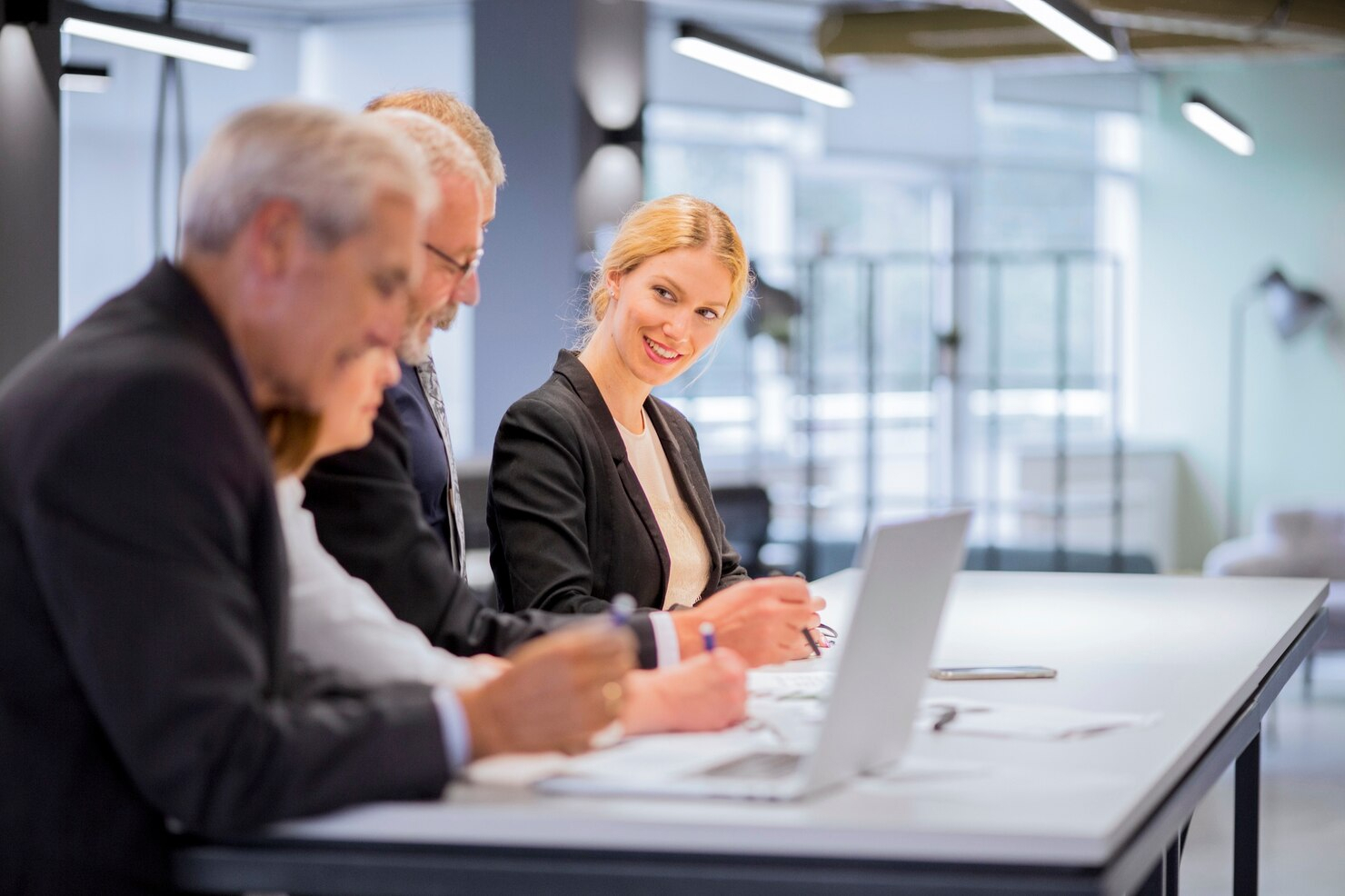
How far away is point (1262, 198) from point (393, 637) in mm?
11285

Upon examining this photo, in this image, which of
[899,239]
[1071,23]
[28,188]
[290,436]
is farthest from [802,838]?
[899,239]

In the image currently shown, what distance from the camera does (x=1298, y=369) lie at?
11438mm

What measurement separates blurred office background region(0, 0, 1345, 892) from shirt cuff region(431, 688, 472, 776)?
22.1 feet

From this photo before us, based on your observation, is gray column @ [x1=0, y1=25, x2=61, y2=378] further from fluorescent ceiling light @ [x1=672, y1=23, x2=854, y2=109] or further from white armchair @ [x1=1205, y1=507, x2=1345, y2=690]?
white armchair @ [x1=1205, y1=507, x2=1345, y2=690]

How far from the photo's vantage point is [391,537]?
1.97 metres

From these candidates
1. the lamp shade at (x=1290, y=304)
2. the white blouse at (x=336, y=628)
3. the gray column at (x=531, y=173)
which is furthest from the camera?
the lamp shade at (x=1290, y=304)

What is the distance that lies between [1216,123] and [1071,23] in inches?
191

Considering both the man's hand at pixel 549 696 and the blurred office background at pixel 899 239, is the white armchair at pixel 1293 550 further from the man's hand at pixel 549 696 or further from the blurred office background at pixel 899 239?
the man's hand at pixel 549 696

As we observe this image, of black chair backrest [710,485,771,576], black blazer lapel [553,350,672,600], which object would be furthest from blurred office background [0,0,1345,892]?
black blazer lapel [553,350,672,600]

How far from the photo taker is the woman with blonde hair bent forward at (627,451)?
2.46 m

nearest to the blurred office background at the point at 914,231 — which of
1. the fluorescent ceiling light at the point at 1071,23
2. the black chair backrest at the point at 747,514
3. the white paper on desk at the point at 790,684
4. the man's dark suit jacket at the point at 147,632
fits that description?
the black chair backrest at the point at 747,514

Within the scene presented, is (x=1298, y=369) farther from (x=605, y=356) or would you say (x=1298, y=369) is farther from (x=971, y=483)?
(x=605, y=356)

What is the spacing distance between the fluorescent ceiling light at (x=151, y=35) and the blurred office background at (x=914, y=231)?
4.82 feet

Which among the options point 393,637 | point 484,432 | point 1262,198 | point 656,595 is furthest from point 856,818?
point 1262,198
